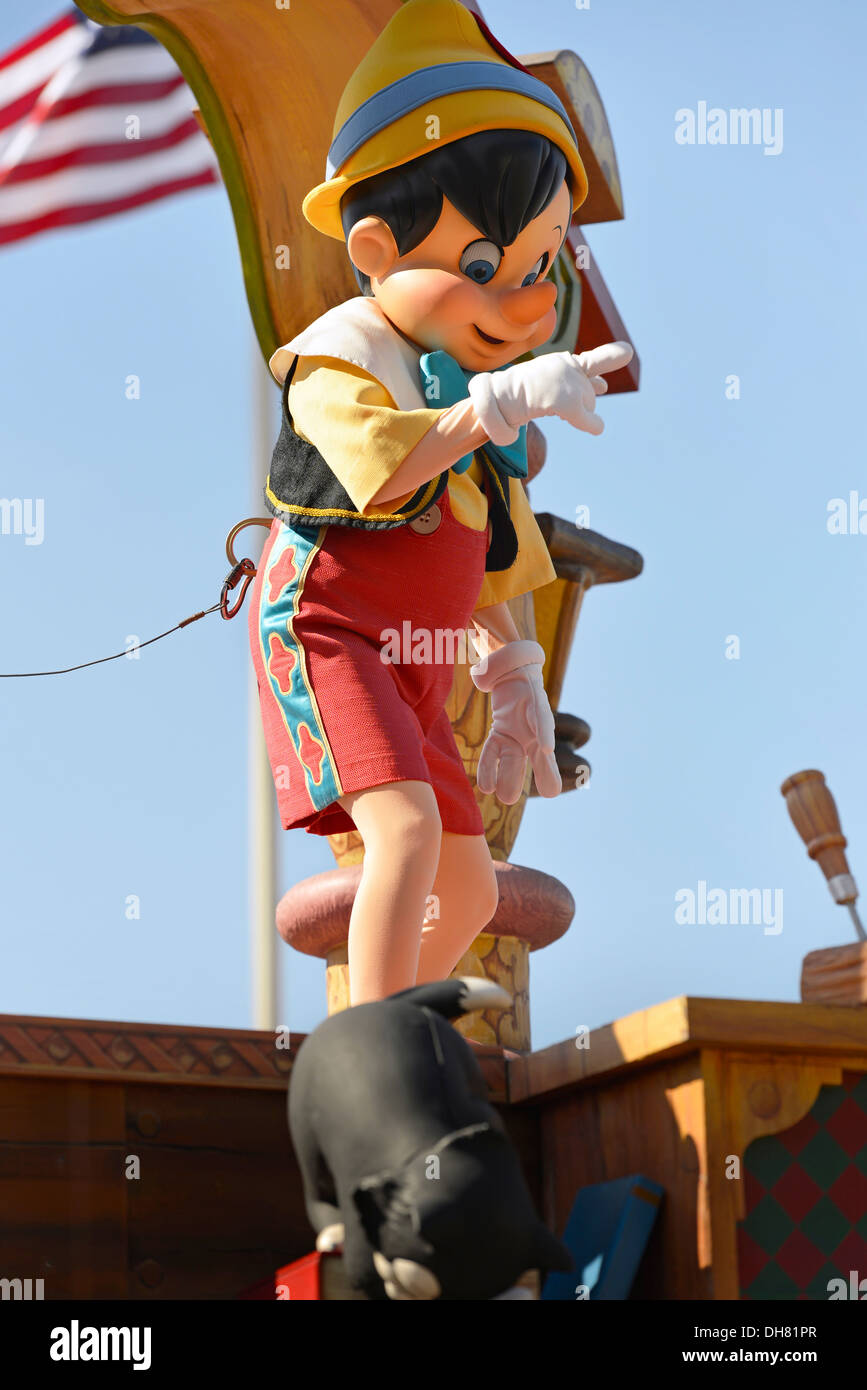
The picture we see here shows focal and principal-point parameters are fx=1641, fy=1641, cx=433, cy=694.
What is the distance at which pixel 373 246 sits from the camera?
7.39 feet

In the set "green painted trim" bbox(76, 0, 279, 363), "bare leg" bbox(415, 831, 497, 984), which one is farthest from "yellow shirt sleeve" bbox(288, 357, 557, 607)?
"green painted trim" bbox(76, 0, 279, 363)

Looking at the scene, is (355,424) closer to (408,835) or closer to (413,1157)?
(408,835)

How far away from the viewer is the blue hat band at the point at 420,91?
7.28ft

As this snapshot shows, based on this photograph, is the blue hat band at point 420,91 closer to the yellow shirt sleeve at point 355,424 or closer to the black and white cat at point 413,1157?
the yellow shirt sleeve at point 355,424

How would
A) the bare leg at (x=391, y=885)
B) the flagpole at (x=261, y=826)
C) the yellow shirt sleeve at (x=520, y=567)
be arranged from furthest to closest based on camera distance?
the flagpole at (x=261, y=826) → the yellow shirt sleeve at (x=520, y=567) → the bare leg at (x=391, y=885)

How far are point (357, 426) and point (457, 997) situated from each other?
755mm

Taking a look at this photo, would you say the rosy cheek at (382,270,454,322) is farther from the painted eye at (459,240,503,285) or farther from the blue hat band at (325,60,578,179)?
the blue hat band at (325,60,578,179)

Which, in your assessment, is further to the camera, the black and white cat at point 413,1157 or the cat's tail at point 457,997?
the cat's tail at point 457,997

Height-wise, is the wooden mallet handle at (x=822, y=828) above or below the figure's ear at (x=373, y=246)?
below

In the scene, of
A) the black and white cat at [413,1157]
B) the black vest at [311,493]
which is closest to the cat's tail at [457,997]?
the black and white cat at [413,1157]

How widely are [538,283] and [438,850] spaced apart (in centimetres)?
82

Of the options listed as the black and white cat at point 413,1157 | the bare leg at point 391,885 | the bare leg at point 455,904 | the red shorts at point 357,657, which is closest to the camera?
the black and white cat at point 413,1157

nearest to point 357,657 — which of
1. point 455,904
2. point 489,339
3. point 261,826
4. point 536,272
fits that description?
point 455,904
